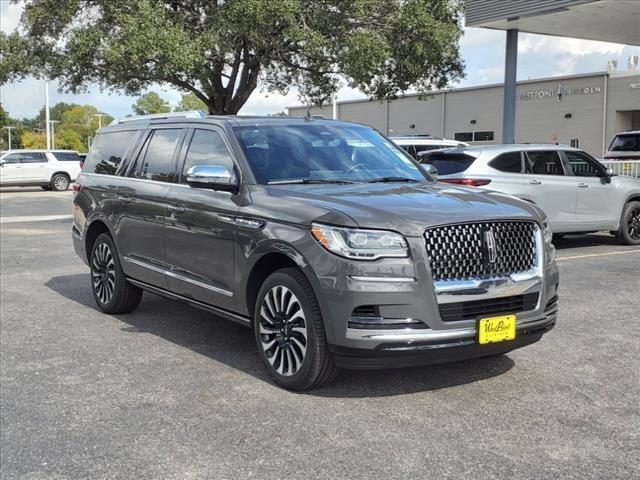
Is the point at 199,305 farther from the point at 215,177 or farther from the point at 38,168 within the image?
the point at 38,168

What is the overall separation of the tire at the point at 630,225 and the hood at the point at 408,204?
8071 mm

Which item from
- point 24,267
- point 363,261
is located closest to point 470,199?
point 363,261

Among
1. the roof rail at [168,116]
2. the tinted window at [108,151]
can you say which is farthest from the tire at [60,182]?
the roof rail at [168,116]

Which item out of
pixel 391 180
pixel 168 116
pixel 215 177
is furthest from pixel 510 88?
pixel 215 177

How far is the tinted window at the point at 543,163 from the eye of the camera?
1131 centimetres

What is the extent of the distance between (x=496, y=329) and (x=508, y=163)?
7043 mm

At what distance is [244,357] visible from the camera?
5672 millimetres

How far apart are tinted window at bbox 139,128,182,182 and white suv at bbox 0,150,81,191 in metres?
26.9

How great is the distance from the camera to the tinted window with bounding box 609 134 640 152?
20.5 metres

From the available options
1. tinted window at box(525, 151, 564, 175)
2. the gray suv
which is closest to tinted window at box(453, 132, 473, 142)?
tinted window at box(525, 151, 564, 175)

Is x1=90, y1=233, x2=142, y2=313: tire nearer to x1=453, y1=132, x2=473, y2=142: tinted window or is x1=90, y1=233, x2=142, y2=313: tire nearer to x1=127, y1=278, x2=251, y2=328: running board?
x1=127, y1=278, x2=251, y2=328: running board

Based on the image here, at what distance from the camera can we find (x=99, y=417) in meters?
4.41

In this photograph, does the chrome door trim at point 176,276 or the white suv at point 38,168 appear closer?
the chrome door trim at point 176,276

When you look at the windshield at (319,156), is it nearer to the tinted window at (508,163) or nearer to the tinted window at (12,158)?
the tinted window at (508,163)
